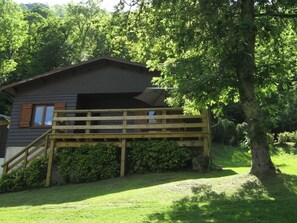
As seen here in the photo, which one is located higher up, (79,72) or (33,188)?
(79,72)

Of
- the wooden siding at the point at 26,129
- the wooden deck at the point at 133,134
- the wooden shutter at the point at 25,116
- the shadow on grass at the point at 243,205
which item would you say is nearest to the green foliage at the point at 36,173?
the wooden deck at the point at 133,134

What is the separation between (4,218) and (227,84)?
6612mm

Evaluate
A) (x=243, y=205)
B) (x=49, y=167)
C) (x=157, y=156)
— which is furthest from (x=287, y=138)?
(x=243, y=205)

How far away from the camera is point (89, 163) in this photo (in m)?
13.4

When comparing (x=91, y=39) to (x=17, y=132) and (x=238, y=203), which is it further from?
(x=238, y=203)

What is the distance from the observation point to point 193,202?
26.1 ft

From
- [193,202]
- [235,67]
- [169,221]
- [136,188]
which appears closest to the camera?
[169,221]

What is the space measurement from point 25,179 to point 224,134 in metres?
17.8

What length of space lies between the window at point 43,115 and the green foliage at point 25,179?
4.47 meters

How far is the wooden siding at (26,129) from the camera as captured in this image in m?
17.8

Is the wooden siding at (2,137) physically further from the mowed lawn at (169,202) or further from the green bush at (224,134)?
the green bush at (224,134)

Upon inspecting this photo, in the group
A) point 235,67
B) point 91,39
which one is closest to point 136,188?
point 235,67

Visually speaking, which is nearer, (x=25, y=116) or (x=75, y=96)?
(x=75, y=96)

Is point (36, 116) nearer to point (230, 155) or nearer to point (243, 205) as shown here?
point (230, 155)
